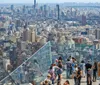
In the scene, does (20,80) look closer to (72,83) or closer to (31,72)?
(31,72)

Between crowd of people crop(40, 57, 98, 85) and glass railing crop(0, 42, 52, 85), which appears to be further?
crowd of people crop(40, 57, 98, 85)

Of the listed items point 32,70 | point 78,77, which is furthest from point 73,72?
point 32,70

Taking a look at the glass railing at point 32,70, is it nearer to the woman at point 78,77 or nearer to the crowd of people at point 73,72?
the crowd of people at point 73,72

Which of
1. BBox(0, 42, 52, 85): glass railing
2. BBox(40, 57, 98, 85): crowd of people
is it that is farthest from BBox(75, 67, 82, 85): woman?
BBox(0, 42, 52, 85): glass railing

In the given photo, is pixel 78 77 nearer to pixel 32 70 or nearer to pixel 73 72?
pixel 73 72

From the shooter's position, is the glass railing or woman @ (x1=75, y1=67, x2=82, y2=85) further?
woman @ (x1=75, y1=67, x2=82, y2=85)

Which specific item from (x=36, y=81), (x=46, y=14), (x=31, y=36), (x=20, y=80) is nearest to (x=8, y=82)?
(x=20, y=80)

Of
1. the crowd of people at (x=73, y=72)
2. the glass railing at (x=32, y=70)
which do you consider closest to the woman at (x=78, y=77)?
the crowd of people at (x=73, y=72)

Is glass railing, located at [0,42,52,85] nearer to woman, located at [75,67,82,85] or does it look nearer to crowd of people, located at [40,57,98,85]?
crowd of people, located at [40,57,98,85]
